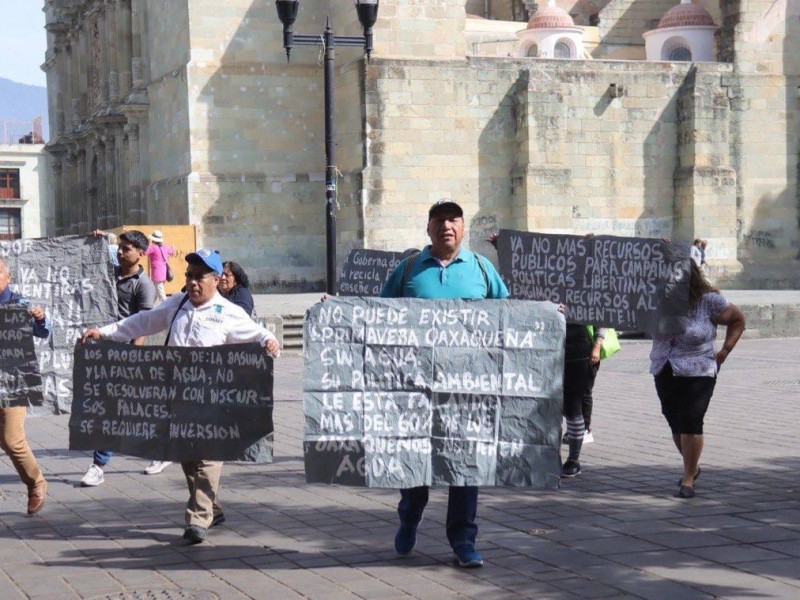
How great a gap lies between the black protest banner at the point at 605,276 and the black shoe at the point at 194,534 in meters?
3.21

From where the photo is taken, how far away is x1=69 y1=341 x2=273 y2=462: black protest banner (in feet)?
24.8

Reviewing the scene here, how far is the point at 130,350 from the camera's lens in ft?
26.5

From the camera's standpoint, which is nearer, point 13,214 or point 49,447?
point 49,447

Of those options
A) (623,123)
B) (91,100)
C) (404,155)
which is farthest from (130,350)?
(91,100)

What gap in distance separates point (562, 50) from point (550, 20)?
36.9 inches

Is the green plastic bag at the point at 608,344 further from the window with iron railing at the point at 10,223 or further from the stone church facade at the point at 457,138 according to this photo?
the window with iron railing at the point at 10,223

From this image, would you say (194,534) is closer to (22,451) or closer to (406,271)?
(22,451)

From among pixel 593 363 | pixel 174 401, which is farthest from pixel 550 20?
pixel 174 401

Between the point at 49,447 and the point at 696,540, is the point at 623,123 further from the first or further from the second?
the point at 696,540

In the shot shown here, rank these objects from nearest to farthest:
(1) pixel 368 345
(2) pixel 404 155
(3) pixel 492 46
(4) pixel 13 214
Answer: (1) pixel 368 345
(2) pixel 404 155
(3) pixel 492 46
(4) pixel 13 214

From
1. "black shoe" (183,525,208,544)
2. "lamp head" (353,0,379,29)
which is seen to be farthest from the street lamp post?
"black shoe" (183,525,208,544)

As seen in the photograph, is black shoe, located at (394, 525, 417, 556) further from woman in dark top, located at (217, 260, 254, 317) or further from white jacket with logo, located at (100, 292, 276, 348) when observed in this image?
woman in dark top, located at (217, 260, 254, 317)

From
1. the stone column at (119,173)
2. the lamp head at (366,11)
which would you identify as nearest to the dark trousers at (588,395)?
the lamp head at (366,11)

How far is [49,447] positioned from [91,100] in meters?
41.0
